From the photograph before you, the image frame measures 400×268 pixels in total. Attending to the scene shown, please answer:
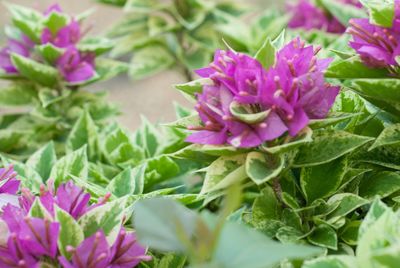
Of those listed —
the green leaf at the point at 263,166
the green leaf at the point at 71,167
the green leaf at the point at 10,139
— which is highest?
the green leaf at the point at 263,166

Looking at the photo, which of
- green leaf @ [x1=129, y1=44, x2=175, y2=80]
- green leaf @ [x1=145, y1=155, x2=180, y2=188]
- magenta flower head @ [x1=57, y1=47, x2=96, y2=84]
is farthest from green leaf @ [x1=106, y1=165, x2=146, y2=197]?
green leaf @ [x1=129, y1=44, x2=175, y2=80]

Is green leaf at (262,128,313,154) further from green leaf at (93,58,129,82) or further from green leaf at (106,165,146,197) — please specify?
green leaf at (93,58,129,82)

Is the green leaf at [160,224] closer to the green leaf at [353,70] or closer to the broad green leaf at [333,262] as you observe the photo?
the broad green leaf at [333,262]

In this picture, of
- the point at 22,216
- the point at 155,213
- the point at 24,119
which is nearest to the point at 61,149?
the point at 24,119

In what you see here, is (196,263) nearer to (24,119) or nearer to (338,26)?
(24,119)

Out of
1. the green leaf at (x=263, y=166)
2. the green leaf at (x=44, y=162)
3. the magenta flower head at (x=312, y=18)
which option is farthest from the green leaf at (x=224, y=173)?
the magenta flower head at (x=312, y=18)

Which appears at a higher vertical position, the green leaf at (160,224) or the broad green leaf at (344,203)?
the green leaf at (160,224)

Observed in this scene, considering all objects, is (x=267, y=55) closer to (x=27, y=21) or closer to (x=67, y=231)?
(x=67, y=231)
